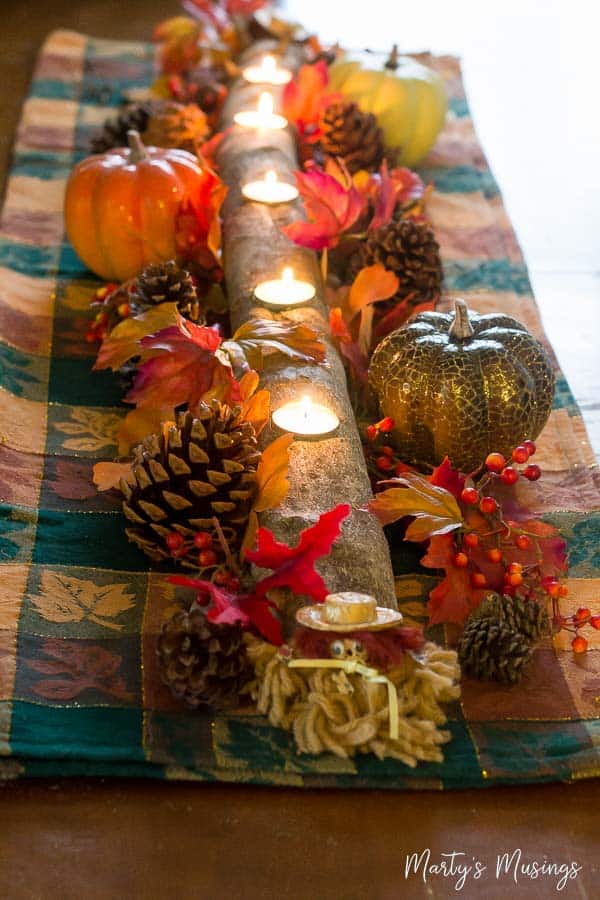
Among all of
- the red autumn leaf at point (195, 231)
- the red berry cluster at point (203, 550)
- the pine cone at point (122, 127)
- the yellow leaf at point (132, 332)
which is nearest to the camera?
the red berry cluster at point (203, 550)

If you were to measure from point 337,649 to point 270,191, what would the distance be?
0.99 meters

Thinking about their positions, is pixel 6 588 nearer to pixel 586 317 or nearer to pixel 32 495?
pixel 32 495

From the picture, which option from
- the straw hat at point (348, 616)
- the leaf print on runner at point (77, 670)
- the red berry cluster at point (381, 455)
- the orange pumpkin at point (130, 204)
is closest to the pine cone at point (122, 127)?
the orange pumpkin at point (130, 204)

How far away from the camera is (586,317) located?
1.98 metres

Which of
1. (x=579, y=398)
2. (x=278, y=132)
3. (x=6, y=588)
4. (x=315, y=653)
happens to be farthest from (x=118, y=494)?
(x=278, y=132)

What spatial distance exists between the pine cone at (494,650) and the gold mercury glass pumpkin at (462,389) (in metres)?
0.28

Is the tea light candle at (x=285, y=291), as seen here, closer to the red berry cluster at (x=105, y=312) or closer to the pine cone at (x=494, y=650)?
the red berry cluster at (x=105, y=312)

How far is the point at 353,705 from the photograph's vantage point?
1024 mm

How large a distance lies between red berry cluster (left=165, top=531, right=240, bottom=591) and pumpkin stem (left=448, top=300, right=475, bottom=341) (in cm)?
40

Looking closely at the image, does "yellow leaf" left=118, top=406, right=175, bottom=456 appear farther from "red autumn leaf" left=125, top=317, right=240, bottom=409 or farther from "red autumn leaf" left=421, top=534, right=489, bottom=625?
"red autumn leaf" left=421, top=534, right=489, bottom=625

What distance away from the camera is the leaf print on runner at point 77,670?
3.63ft

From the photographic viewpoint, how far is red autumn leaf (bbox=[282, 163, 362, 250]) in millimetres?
1685

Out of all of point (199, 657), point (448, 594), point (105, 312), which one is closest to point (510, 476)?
point (448, 594)

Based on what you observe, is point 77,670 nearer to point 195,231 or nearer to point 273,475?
point 273,475
